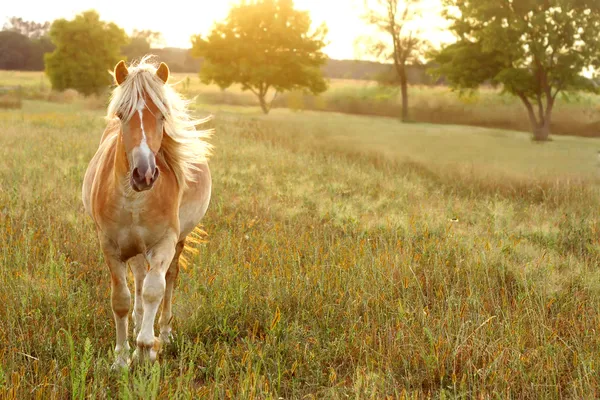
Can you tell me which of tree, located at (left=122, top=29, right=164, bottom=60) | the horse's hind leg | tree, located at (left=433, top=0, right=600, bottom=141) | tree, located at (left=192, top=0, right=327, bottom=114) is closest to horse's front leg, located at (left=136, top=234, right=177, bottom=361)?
the horse's hind leg

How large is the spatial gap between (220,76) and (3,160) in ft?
113

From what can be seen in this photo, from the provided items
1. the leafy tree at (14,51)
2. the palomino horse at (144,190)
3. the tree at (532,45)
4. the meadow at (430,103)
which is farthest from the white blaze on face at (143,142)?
the leafy tree at (14,51)

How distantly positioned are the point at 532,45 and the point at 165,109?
28.2 m

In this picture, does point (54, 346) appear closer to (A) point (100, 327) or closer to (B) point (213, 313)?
(A) point (100, 327)

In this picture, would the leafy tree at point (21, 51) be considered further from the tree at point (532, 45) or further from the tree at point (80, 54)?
the tree at point (532, 45)

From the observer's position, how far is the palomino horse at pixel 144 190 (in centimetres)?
354

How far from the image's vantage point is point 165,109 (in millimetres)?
3689

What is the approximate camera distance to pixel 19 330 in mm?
4047

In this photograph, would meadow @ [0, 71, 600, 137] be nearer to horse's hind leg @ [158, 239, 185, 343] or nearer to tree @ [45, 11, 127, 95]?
tree @ [45, 11, 127, 95]

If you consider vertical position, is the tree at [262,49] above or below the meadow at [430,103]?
above

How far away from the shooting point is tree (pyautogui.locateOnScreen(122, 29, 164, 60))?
71.4 m

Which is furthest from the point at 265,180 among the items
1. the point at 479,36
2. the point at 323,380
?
the point at 479,36

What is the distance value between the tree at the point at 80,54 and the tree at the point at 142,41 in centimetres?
2322

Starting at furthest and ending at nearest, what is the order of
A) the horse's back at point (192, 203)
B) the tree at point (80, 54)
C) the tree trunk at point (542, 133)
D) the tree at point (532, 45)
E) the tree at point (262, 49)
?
the tree at point (80, 54), the tree at point (262, 49), the tree trunk at point (542, 133), the tree at point (532, 45), the horse's back at point (192, 203)
